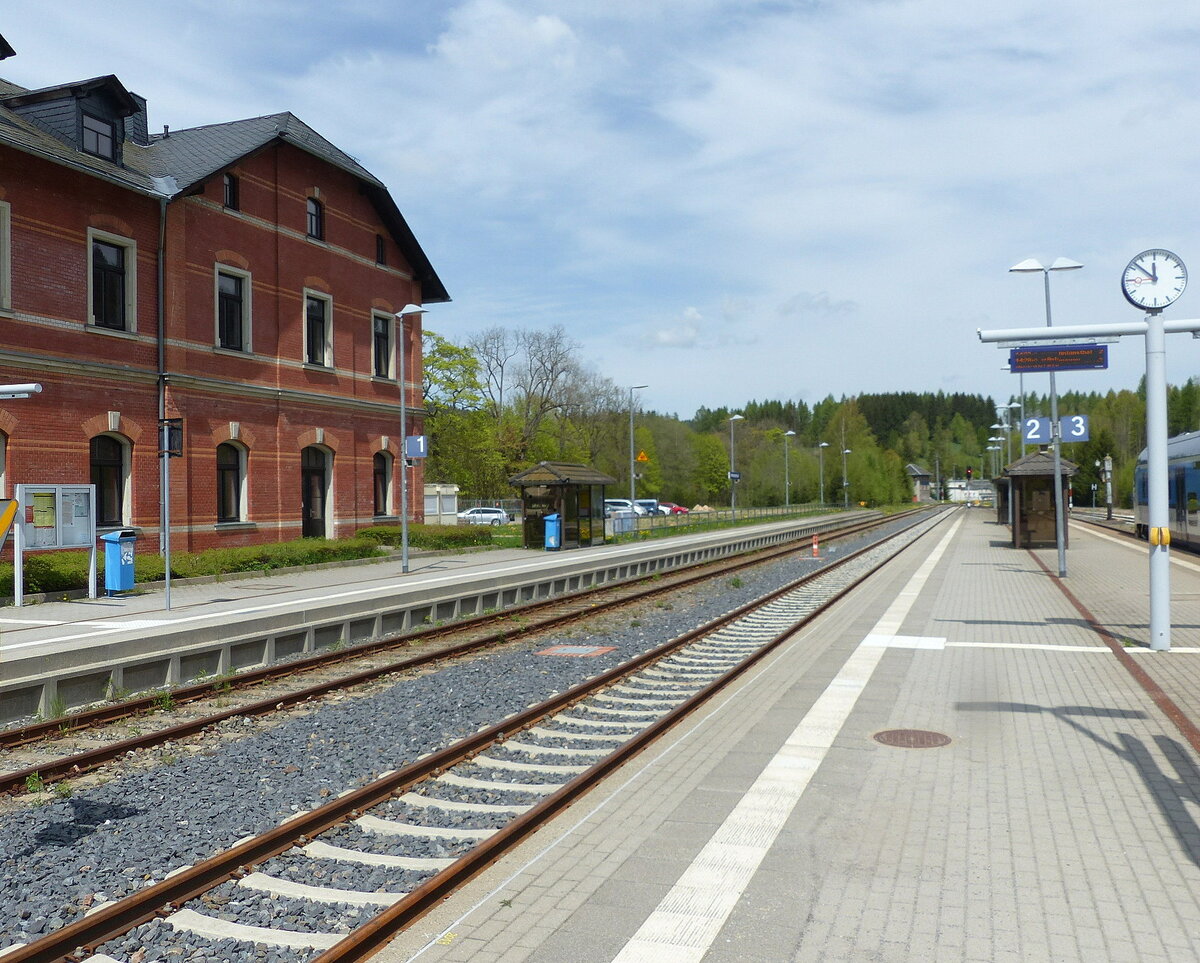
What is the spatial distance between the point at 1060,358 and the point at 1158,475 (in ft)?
5.75

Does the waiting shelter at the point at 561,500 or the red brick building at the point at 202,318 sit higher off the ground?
the red brick building at the point at 202,318

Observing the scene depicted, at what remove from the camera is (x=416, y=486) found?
33.6m

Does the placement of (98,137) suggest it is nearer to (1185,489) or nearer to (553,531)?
(553,531)

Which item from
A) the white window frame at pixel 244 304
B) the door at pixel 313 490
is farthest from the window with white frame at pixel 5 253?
the door at pixel 313 490

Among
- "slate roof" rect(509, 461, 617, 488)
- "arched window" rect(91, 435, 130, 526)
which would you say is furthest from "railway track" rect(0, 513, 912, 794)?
"slate roof" rect(509, 461, 617, 488)

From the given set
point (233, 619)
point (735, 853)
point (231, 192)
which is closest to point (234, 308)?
point (231, 192)

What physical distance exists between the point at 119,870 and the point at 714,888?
10.9 feet

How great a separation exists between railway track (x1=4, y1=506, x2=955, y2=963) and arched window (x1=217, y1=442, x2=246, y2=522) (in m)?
18.2

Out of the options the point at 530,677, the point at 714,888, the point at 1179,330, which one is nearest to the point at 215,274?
the point at 530,677

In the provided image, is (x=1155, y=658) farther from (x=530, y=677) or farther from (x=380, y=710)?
(x=380, y=710)

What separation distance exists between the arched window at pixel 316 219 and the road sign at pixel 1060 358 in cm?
2256

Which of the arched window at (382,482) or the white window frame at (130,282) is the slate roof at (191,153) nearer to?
the white window frame at (130,282)

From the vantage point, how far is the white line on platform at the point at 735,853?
4.38 metres

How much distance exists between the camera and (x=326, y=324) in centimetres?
2984
